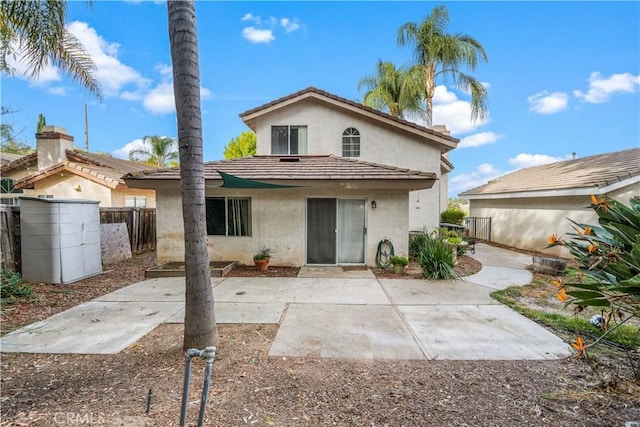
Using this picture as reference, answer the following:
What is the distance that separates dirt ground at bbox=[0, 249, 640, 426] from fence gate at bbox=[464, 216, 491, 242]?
15.4 meters

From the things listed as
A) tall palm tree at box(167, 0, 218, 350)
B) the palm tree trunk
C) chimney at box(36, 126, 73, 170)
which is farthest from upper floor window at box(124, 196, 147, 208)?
the palm tree trunk

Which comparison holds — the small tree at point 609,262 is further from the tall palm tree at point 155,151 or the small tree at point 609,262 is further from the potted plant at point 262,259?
the tall palm tree at point 155,151

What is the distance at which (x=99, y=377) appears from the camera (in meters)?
3.41

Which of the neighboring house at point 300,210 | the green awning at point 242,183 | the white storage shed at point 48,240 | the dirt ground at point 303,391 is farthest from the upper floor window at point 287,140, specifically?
the dirt ground at point 303,391

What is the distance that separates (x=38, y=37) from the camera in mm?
7461

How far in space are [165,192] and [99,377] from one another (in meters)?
7.23

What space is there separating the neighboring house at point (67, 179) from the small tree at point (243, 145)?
14.9 meters

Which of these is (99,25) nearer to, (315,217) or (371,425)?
(315,217)

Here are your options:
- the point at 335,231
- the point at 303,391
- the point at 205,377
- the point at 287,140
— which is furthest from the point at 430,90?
the point at 205,377

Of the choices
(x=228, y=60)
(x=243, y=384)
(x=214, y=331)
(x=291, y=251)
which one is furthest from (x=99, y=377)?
(x=228, y=60)

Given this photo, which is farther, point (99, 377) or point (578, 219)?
point (578, 219)

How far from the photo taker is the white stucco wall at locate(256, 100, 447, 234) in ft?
42.1

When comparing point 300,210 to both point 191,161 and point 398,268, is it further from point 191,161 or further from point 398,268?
point 191,161

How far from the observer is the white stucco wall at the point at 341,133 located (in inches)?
505
